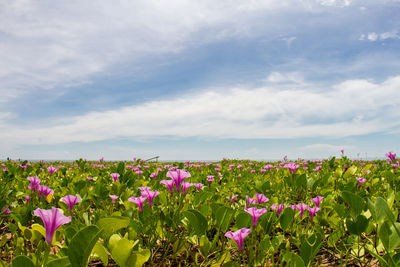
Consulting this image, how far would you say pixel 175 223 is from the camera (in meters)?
2.32

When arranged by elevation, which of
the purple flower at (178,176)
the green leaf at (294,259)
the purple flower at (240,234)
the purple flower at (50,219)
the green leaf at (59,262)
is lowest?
the green leaf at (294,259)

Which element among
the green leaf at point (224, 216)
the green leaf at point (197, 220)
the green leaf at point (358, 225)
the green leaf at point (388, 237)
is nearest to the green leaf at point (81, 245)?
the green leaf at point (197, 220)

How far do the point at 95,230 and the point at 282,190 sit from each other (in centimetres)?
332

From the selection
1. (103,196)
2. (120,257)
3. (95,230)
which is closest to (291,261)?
(120,257)

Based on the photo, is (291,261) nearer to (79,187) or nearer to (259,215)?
(259,215)

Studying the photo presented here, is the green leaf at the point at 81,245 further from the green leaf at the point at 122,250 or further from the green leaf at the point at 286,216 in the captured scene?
the green leaf at the point at 286,216

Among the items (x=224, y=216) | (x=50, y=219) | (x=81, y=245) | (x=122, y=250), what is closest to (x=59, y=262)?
(x=81, y=245)

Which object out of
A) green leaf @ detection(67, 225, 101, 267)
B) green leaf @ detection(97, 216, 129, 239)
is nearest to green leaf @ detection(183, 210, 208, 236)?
green leaf @ detection(97, 216, 129, 239)

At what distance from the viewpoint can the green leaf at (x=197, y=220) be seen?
71.1 inches

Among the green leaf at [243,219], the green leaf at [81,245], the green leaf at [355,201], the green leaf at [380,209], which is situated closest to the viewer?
the green leaf at [81,245]

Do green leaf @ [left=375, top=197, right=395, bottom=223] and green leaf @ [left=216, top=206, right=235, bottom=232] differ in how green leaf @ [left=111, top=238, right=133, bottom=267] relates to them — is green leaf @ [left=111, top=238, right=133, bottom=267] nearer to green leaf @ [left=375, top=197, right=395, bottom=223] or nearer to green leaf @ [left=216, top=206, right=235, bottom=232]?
green leaf @ [left=216, top=206, right=235, bottom=232]

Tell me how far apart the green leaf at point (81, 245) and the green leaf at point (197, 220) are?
801mm

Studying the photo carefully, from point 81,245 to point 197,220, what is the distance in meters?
0.90

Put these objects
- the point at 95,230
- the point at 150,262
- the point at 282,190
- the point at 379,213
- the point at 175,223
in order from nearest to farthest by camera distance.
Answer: the point at 95,230 < the point at 379,213 < the point at 150,262 < the point at 175,223 < the point at 282,190
